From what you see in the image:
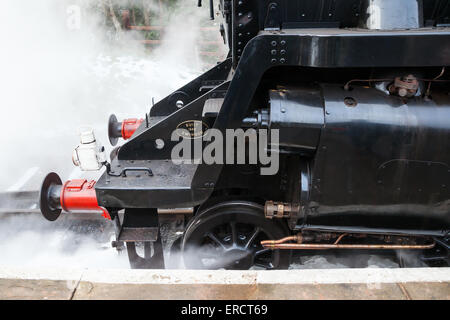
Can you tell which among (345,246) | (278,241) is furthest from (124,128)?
(345,246)

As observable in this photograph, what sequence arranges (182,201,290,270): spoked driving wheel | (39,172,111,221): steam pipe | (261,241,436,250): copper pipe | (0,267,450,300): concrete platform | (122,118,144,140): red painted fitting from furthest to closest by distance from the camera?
(122,118,144,140): red painted fitting
(39,172,111,221): steam pipe
(182,201,290,270): spoked driving wheel
(261,241,436,250): copper pipe
(0,267,450,300): concrete platform

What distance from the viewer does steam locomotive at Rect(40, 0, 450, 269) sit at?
200 centimetres

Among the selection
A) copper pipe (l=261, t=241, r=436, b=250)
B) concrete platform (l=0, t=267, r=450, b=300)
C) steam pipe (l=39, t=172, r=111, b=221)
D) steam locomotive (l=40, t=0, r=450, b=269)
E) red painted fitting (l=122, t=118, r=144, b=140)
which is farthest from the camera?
red painted fitting (l=122, t=118, r=144, b=140)

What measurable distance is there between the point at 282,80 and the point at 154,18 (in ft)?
29.0

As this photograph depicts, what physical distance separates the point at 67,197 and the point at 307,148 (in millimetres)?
1899

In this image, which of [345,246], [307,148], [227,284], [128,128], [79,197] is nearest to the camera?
[227,284]

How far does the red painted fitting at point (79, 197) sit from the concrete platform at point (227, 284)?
2.63 ft

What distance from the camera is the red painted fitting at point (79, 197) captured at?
2.74 m

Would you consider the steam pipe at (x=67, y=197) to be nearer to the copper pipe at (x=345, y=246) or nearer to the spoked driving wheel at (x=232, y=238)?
the spoked driving wheel at (x=232, y=238)

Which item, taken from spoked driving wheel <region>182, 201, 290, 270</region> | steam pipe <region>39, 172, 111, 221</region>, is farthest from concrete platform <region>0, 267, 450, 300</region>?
steam pipe <region>39, 172, 111, 221</region>

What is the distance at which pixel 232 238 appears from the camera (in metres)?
2.78

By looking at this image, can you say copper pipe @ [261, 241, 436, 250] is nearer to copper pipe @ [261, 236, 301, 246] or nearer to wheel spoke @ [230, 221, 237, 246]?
copper pipe @ [261, 236, 301, 246]

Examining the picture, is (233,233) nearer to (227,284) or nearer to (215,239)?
(215,239)
